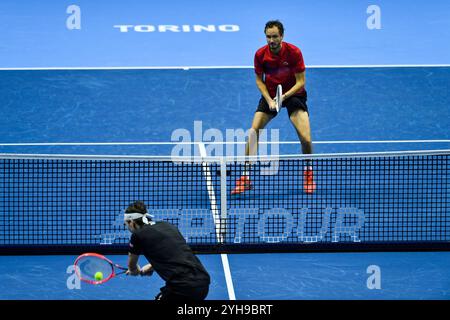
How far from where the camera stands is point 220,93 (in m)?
17.7

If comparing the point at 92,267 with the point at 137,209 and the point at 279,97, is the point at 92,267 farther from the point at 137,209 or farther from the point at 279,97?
the point at 279,97

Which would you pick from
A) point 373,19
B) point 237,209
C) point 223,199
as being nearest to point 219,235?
point 223,199

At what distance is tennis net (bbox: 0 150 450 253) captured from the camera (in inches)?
494

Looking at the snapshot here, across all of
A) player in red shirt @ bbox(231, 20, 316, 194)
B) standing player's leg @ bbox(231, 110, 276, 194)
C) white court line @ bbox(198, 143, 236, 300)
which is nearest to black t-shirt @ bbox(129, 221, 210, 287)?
white court line @ bbox(198, 143, 236, 300)

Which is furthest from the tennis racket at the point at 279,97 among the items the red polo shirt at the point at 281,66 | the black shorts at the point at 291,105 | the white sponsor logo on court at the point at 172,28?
the white sponsor logo on court at the point at 172,28

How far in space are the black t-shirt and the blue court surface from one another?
159cm

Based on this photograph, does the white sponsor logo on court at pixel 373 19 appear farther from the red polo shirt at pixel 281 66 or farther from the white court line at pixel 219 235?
the white court line at pixel 219 235

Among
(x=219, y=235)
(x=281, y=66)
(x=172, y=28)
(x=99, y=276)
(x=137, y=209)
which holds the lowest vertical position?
(x=99, y=276)

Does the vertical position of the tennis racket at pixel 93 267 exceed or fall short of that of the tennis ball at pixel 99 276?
it exceeds it

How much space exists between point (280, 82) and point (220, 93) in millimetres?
3448

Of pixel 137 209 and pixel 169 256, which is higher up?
pixel 137 209

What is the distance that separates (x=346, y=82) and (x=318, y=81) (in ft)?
1.54

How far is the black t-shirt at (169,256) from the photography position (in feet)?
31.2

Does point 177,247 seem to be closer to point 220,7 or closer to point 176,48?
point 176,48
